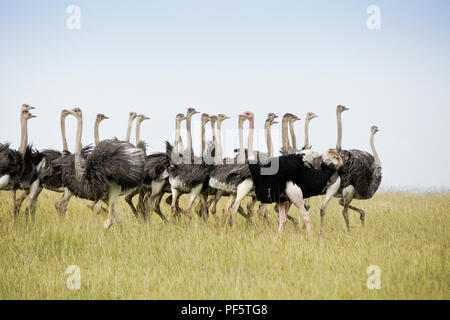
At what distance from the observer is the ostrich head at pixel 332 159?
970 centimetres

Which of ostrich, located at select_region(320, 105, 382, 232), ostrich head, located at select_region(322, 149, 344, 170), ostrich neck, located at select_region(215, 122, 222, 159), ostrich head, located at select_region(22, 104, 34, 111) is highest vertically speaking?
ostrich head, located at select_region(22, 104, 34, 111)

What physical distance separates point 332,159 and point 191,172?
257 centimetres

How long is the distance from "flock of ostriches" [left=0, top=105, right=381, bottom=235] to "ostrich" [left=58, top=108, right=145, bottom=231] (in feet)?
0.05

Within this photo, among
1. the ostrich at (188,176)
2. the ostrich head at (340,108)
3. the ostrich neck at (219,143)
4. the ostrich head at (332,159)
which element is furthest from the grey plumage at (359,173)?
the ostrich at (188,176)

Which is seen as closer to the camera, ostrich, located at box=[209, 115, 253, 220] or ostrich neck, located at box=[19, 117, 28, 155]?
ostrich, located at box=[209, 115, 253, 220]

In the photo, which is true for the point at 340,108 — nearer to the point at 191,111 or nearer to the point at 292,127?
the point at 292,127

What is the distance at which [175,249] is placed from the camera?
8602 millimetres

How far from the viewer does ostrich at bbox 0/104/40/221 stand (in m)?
9.84

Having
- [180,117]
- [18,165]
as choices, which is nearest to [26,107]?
[18,165]

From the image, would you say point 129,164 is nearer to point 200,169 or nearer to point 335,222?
point 200,169

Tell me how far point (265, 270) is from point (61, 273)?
2.76m

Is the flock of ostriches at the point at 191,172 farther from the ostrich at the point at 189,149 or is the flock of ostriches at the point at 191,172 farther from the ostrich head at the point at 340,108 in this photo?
the ostrich head at the point at 340,108

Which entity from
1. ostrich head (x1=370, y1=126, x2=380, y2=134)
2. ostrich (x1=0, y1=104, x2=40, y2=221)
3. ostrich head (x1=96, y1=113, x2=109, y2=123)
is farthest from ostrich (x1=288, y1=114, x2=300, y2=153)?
ostrich (x1=0, y1=104, x2=40, y2=221)

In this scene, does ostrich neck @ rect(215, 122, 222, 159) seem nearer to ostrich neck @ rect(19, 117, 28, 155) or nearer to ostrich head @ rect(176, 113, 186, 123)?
ostrich head @ rect(176, 113, 186, 123)
